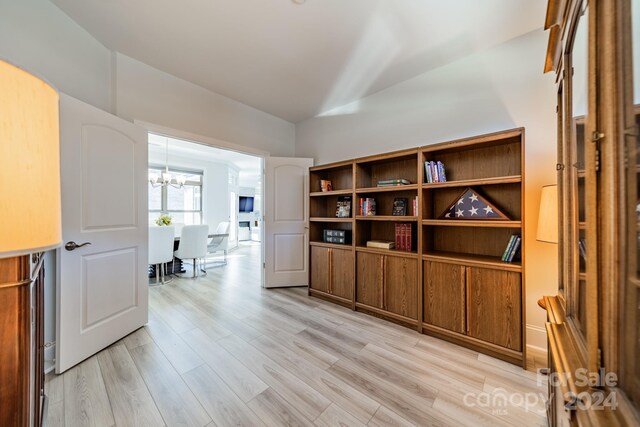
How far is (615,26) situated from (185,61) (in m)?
3.12

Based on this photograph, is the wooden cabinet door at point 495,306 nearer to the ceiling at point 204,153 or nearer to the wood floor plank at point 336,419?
the wood floor plank at point 336,419

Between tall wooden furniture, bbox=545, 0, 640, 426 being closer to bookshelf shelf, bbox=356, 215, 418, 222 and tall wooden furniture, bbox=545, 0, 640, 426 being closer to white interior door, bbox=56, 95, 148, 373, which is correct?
bookshelf shelf, bbox=356, 215, 418, 222

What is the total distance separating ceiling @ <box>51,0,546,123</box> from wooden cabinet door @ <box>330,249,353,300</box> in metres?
2.13

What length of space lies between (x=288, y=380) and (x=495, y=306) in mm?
1737

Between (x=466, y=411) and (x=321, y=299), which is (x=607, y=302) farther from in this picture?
(x=321, y=299)

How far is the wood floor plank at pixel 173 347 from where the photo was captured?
6.23 ft

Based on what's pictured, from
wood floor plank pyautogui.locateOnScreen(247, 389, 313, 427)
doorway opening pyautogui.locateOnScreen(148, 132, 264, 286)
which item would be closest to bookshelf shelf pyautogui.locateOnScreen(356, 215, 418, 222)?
wood floor plank pyautogui.locateOnScreen(247, 389, 313, 427)

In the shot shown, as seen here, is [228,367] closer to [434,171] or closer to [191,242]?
[434,171]

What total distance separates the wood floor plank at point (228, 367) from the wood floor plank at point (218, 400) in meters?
0.04

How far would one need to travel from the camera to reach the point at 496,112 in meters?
2.26

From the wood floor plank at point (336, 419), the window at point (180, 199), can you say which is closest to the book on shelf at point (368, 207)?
the wood floor plank at point (336, 419)

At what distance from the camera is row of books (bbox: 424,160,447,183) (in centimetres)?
237

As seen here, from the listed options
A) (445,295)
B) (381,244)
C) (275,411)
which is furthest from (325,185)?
(275,411)

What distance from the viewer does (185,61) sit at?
254cm
